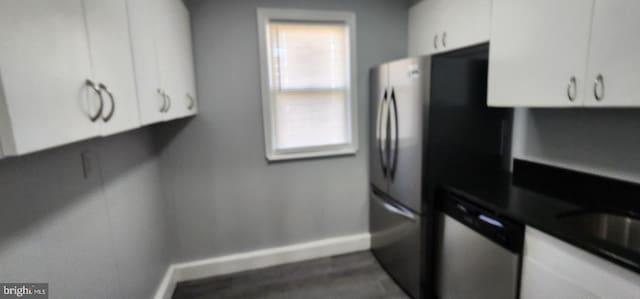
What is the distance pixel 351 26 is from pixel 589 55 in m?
1.75

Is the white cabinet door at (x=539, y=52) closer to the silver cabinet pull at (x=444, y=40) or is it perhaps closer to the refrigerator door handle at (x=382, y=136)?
the silver cabinet pull at (x=444, y=40)

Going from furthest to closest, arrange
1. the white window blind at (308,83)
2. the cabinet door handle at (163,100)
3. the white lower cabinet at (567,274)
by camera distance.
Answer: the white window blind at (308,83)
the cabinet door handle at (163,100)
the white lower cabinet at (567,274)

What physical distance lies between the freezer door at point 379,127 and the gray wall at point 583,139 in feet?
2.97

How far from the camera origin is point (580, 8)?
123 cm

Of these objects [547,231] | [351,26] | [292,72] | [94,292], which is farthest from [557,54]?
[94,292]

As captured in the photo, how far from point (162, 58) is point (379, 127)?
1621 mm

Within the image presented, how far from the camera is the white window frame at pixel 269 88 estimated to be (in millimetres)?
2400

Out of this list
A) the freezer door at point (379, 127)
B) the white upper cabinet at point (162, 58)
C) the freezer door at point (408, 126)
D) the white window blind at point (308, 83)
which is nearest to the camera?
the white upper cabinet at point (162, 58)

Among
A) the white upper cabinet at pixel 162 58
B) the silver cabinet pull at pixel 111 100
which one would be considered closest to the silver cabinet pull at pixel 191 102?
the white upper cabinet at pixel 162 58

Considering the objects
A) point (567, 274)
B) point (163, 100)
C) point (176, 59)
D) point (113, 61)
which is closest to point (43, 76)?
point (113, 61)

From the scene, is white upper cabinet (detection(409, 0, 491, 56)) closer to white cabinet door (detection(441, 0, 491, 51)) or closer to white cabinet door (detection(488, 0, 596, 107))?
white cabinet door (detection(441, 0, 491, 51))

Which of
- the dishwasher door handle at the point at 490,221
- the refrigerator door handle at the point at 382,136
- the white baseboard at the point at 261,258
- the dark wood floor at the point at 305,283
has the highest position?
the refrigerator door handle at the point at 382,136

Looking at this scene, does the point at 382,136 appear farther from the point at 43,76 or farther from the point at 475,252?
the point at 43,76

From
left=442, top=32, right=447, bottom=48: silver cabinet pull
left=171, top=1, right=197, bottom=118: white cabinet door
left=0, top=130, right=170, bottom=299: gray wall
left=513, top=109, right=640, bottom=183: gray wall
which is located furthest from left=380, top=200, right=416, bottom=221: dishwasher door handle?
left=0, top=130, right=170, bottom=299: gray wall
